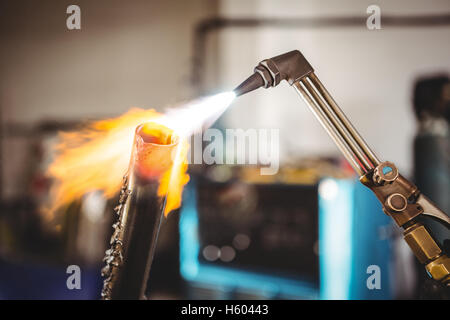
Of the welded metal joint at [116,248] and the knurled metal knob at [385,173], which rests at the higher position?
the knurled metal knob at [385,173]

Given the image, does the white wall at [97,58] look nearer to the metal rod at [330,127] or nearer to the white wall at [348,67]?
the white wall at [348,67]

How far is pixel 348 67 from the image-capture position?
3137 mm

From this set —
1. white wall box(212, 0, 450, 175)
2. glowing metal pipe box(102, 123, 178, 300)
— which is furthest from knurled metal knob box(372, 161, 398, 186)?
white wall box(212, 0, 450, 175)

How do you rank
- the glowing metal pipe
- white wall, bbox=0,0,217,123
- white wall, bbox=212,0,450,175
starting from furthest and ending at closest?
1. white wall, bbox=0,0,217,123
2. white wall, bbox=212,0,450,175
3. the glowing metal pipe

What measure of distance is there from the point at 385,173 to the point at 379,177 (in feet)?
0.04

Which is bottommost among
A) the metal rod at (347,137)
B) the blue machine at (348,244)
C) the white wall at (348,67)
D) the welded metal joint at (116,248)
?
the blue machine at (348,244)

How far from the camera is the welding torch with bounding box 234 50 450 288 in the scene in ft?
1.81

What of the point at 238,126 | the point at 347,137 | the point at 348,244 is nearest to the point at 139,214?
the point at 347,137

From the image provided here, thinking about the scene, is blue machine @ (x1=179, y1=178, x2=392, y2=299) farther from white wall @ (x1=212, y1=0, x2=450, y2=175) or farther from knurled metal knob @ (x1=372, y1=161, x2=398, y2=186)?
knurled metal knob @ (x1=372, y1=161, x2=398, y2=186)

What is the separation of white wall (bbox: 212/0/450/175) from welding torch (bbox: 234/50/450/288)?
2.71 meters

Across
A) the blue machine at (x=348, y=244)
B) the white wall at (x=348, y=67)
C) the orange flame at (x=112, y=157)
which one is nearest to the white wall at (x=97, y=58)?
the white wall at (x=348, y=67)

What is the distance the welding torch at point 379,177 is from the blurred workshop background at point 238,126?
1.39 m

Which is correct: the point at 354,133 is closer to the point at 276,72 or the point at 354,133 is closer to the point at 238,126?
the point at 276,72

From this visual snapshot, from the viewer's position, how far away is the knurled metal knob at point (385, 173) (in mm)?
539
